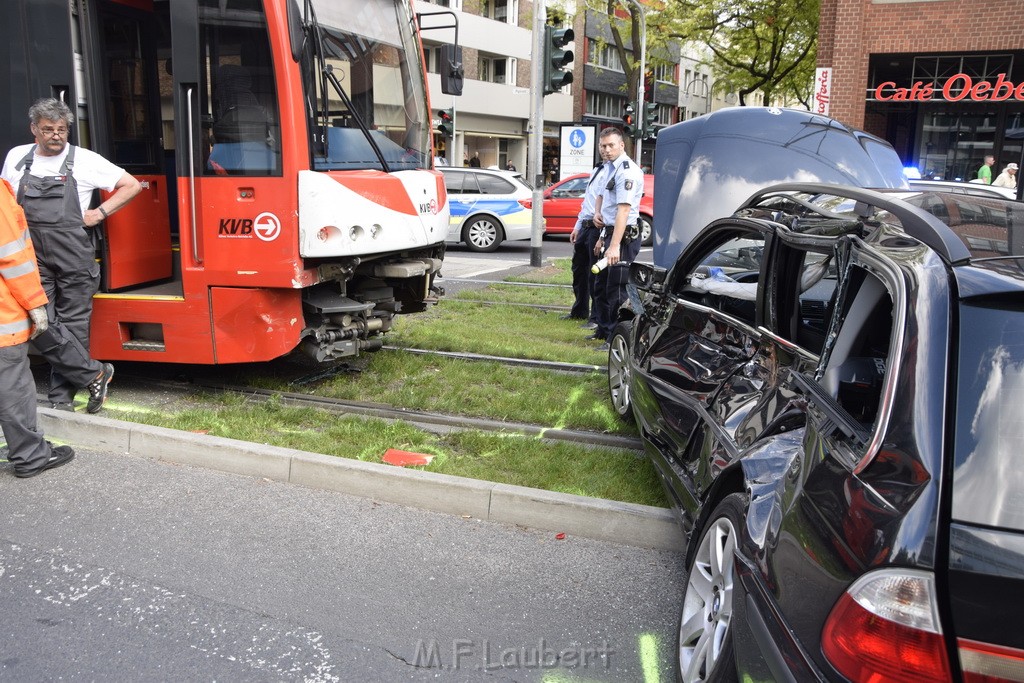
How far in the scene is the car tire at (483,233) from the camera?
17766 millimetres

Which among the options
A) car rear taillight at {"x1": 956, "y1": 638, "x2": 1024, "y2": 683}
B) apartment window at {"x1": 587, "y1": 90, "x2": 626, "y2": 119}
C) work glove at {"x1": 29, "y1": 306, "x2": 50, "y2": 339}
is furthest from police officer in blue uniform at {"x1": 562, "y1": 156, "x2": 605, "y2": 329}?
apartment window at {"x1": 587, "y1": 90, "x2": 626, "y2": 119}

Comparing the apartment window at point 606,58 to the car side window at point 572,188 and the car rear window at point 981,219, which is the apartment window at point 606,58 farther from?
the car rear window at point 981,219

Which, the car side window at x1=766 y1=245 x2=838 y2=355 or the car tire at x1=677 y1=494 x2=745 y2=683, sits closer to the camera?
the car tire at x1=677 y1=494 x2=745 y2=683

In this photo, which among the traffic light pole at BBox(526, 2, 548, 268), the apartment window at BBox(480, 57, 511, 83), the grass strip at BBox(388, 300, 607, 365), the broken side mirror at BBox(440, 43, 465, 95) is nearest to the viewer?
the broken side mirror at BBox(440, 43, 465, 95)

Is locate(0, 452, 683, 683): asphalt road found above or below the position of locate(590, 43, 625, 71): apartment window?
below

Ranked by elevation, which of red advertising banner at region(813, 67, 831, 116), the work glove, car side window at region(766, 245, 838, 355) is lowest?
the work glove

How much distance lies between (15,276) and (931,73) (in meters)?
21.5

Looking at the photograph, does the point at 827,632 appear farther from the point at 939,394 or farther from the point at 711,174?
the point at 711,174

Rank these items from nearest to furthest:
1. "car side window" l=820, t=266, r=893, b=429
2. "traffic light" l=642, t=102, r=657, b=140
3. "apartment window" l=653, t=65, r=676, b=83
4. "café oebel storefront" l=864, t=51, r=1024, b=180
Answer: "car side window" l=820, t=266, r=893, b=429, "café oebel storefront" l=864, t=51, r=1024, b=180, "traffic light" l=642, t=102, r=657, b=140, "apartment window" l=653, t=65, r=676, b=83

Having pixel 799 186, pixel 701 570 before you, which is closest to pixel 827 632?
pixel 701 570

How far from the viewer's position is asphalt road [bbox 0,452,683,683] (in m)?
3.20

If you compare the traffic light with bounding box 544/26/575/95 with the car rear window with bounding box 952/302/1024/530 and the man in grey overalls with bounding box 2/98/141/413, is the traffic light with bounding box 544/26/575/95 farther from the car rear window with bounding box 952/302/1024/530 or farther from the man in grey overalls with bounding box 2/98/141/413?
the car rear window with bounding box 952/302/1024/530

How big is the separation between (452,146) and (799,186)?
107ft

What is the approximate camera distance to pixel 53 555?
13.1 ft
